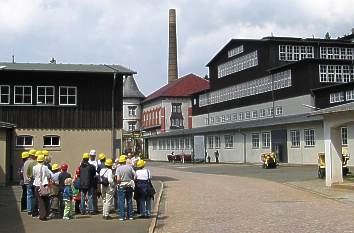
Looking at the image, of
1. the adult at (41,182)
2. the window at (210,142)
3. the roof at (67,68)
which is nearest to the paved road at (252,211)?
the adult at (41,182)

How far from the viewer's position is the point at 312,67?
5325cm

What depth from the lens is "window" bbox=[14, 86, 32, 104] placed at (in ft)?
100

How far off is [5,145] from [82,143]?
488 centimetres

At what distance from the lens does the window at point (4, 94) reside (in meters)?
30.4

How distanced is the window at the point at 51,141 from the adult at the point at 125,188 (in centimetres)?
1612

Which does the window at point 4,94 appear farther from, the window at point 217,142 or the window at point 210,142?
the window at point 210,142

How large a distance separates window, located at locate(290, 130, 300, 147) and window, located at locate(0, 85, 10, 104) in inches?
1089

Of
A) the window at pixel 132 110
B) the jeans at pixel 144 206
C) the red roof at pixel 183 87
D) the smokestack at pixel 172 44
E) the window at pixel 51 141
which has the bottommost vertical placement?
the jeans at pixel 144 206

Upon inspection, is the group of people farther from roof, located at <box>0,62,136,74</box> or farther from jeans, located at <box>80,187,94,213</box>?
roof, located at <box>0,62,136,74</box>

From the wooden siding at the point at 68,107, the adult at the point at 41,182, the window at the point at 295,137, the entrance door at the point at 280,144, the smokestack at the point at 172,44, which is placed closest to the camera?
the adult at the point at 41,182

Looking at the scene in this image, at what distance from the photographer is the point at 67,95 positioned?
102 feet

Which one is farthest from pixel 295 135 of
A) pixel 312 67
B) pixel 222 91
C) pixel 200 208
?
pixel 200 208

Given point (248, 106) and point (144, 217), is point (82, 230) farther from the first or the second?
point (248, 106)

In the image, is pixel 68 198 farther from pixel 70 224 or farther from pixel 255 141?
pixel 255 141
